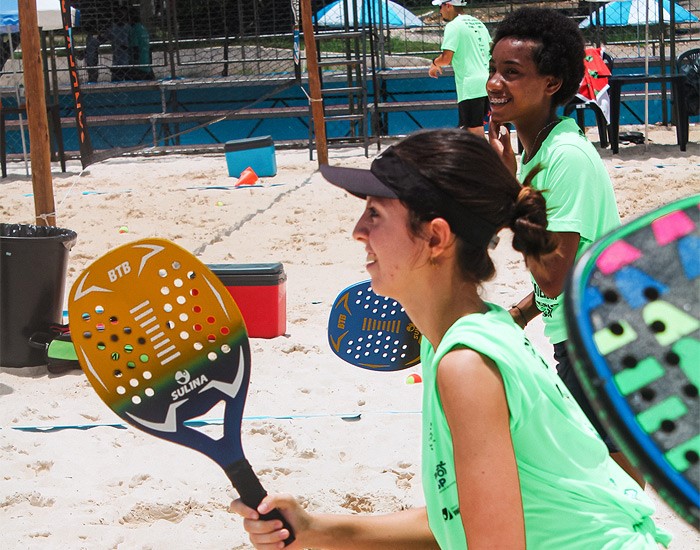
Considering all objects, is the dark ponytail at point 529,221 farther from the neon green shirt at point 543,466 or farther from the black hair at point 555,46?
the black hair at point 555,46

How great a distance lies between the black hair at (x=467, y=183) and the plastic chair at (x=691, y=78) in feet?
35.6

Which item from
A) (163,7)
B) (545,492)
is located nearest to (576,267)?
(545,492)

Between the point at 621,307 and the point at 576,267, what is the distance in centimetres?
4

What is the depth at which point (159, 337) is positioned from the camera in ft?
5.49

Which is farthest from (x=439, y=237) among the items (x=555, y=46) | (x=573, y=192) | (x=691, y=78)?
(x=691, y=78)

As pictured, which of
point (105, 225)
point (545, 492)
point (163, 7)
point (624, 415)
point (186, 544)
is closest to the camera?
point (624, 415)

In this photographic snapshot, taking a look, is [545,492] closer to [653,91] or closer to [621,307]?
[621,307]

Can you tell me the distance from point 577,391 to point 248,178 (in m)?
7.99

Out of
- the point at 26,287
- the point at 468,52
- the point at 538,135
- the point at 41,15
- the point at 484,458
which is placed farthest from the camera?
the point at 41,15

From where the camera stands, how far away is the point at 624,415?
0.57 m

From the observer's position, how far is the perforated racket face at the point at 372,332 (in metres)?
2.18

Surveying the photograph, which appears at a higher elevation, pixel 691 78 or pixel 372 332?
pixel 691 78

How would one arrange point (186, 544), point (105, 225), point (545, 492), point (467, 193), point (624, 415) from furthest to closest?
point (105, 225)
point (186, 544)
point (467, 193)
point (545, 492)
point (624, 415)

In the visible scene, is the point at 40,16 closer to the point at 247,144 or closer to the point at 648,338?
the point at 247,144
